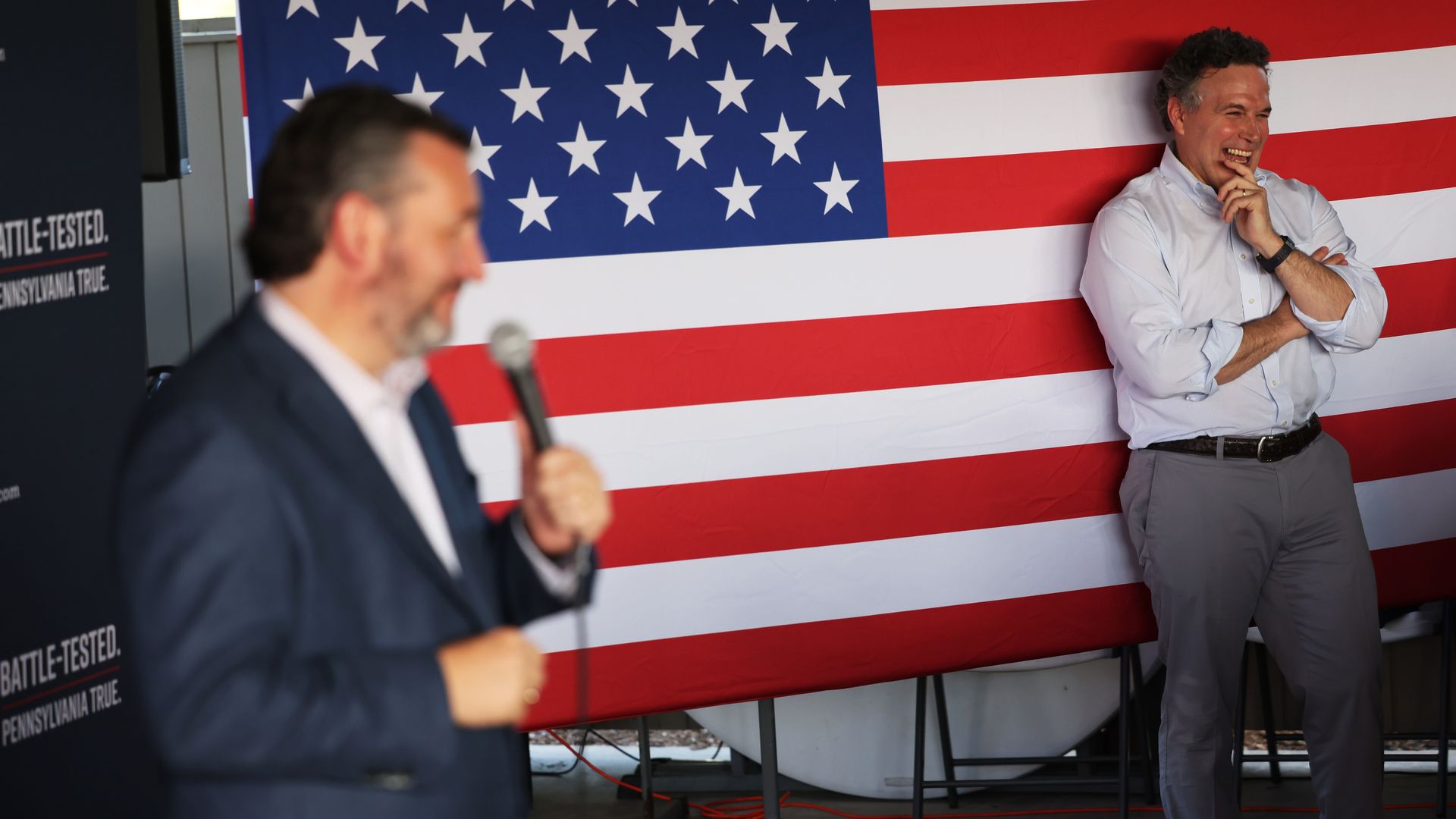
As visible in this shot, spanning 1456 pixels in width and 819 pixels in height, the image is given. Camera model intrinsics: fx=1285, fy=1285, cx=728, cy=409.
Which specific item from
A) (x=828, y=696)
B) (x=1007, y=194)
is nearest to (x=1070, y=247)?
(x=1007, y=194)

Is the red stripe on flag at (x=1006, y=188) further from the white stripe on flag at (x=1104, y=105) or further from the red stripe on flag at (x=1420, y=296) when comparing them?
the red stripe on flag at (x=1420, y=296)

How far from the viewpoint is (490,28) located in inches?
100

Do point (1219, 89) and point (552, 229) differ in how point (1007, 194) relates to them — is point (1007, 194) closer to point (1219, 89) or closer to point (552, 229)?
point (1219, 89)

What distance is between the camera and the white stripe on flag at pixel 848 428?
8.58 ft

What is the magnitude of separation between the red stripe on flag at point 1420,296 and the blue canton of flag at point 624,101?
4.26 ft

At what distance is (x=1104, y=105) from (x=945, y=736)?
184cm

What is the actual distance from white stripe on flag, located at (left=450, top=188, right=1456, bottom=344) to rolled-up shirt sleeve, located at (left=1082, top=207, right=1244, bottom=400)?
0.62 feet

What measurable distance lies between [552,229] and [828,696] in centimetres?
186

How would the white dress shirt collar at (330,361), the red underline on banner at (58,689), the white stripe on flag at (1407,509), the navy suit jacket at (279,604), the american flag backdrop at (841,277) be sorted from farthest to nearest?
the white stripe on flag at (1407,509) < the american flag backdrop at (841,277) < the red underline on banner at (58,689) < the white dress shirt collar at (330,361) < the navy suit jacket at (279,604)

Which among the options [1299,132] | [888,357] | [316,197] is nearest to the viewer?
[316,197]

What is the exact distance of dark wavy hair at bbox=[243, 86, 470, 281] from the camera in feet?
3.39

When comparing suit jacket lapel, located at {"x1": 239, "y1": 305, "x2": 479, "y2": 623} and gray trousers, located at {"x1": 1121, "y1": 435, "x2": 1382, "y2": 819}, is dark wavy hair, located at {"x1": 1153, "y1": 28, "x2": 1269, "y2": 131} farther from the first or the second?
suit jacket lapel, located at {"x1": 239, "y1": 305, "x2": 479, "y2": 623}

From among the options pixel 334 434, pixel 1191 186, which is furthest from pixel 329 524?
pixel 1191 186

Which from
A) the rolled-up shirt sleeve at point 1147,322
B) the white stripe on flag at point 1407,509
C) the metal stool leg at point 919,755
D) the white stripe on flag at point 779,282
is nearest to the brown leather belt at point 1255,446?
the rolled-up shirt sleeve at point 1147,322
